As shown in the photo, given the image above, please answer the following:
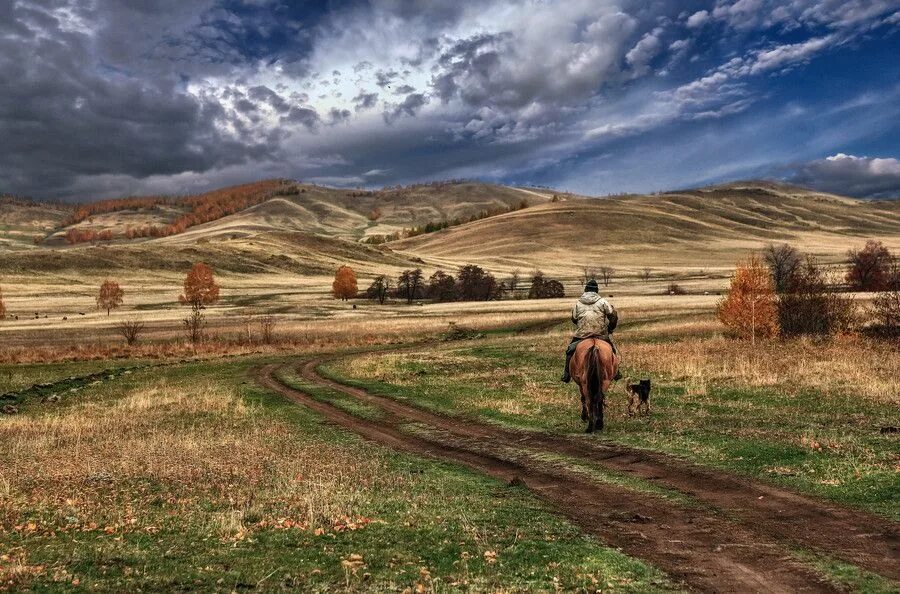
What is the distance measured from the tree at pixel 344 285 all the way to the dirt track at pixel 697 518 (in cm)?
11489

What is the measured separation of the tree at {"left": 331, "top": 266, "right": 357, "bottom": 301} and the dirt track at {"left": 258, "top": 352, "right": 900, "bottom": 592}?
377 feet

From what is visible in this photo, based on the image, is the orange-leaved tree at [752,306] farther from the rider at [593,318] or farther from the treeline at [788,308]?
the rider at [593,318]

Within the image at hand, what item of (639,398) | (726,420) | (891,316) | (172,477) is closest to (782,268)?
(891,316)

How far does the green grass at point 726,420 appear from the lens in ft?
42.3

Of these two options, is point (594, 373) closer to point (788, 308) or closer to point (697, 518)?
point (697, 518)

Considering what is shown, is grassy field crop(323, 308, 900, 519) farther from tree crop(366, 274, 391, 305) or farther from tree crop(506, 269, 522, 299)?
tree crop(506, 269, 522, 299)

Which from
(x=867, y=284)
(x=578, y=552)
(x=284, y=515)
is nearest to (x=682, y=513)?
(x=578, y=552)

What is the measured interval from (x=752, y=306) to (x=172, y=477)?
42330 mm

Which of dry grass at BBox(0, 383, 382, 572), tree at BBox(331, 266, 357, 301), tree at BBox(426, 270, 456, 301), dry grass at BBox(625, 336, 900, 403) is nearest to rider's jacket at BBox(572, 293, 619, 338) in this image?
dry grass at BBox(0, 383, 382, 572)

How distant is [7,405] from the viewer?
30156 millimetres

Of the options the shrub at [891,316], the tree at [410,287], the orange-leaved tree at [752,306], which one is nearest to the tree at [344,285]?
the tree at [410,287]

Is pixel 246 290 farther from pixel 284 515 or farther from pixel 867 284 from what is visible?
pixel 284 515

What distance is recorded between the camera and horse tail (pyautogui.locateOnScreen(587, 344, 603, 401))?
59.7 ft

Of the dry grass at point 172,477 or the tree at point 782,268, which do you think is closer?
the dry grass at point 172,477
